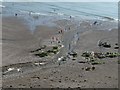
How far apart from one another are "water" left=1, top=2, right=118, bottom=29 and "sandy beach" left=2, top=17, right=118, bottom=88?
5.37 m

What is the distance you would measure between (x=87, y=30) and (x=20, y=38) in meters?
13.2

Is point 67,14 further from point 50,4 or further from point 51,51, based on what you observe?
point 51,51

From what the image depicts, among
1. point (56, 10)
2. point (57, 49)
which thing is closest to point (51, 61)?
point (57, 49)

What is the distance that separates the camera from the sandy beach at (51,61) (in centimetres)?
2582

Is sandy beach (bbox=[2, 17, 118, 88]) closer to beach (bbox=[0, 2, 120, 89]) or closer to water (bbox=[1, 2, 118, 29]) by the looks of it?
beach (bbox=[0, 2, 120, 89])

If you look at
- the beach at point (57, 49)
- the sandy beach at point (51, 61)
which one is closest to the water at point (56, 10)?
the beach at point (57, 49)

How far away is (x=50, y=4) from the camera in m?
74.3

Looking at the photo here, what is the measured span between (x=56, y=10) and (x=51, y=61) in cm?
3714

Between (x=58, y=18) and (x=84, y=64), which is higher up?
(x=58, y=18)

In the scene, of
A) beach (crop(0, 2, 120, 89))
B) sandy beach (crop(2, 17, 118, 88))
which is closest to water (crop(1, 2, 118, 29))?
beach (crop(0, 2, 120, 89))

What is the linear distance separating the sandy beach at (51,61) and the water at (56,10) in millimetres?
5375

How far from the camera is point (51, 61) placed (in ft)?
105

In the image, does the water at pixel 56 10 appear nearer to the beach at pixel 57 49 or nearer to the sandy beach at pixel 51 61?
the beach at pixel 57 49

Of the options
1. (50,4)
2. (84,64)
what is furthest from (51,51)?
(50,4)
